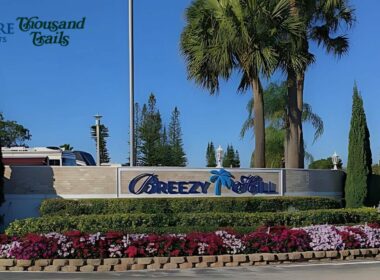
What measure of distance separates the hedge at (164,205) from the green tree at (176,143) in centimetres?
1961

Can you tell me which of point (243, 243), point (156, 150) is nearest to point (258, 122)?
point (243, 243)

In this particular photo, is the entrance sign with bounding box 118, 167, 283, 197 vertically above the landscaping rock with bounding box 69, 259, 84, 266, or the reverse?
the entrance sign with bounding box 118, 167, 283, 197

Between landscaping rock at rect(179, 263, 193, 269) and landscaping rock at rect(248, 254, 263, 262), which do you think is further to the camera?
landscaping rock at rect(248, 254, 263, 262)

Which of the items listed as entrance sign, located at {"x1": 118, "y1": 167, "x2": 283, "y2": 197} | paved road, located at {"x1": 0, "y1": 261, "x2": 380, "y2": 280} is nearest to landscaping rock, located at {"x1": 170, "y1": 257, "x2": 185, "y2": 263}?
paved road, located at {"x1": 0, "y1": 261, "x2": 380, "y2": 280}

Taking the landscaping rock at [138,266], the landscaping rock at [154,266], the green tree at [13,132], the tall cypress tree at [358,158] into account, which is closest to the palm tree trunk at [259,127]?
the tall cypress tree at [358,158]

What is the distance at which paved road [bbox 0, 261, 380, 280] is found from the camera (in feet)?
33.5

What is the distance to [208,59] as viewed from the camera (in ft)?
68.5

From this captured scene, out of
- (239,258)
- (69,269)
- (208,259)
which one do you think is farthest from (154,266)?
(239,258)

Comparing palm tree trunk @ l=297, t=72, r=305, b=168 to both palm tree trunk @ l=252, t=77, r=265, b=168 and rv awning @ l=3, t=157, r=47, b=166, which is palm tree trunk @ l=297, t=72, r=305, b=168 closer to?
palm tree trunk @ l=252, t=77, r=265, b=168

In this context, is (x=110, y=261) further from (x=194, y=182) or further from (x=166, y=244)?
(x=194, y=182)

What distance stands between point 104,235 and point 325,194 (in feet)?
40.8

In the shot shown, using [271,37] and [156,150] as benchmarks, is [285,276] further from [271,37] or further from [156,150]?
[156,150]

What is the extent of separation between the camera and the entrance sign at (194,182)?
62.0 ft

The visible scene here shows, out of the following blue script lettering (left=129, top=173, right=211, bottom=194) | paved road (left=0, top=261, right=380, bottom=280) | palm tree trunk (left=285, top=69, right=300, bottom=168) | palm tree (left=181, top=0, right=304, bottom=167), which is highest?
palm tree (left=181, top=0, right=304, bottom=167)
